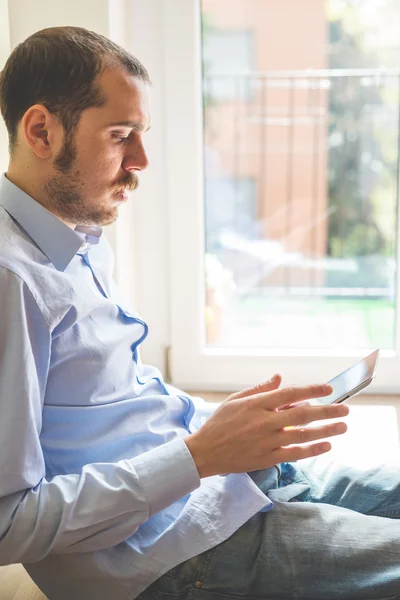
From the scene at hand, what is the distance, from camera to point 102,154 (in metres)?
1.11

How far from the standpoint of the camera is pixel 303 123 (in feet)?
7.57

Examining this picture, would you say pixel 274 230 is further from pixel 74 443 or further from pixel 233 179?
pixel 74 443

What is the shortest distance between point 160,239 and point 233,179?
0.94 feet

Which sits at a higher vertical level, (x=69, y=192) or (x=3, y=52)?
(x=3, y=52)

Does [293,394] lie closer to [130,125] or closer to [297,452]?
[297,452]

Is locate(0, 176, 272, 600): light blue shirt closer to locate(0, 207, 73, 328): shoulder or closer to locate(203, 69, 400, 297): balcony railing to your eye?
locate(0, 207, 73, 328): shoulder

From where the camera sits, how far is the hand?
3.18 ft

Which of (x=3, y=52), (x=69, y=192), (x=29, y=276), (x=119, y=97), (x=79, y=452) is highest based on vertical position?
(x=3, y=52)

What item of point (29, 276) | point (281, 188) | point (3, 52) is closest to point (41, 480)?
point (29, 276)

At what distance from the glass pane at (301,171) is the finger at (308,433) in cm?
146

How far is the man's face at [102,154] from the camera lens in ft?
3.60

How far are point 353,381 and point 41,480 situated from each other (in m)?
0.43

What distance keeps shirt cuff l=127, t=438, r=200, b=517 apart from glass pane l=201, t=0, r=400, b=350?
1457 mm

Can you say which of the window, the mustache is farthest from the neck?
the window
